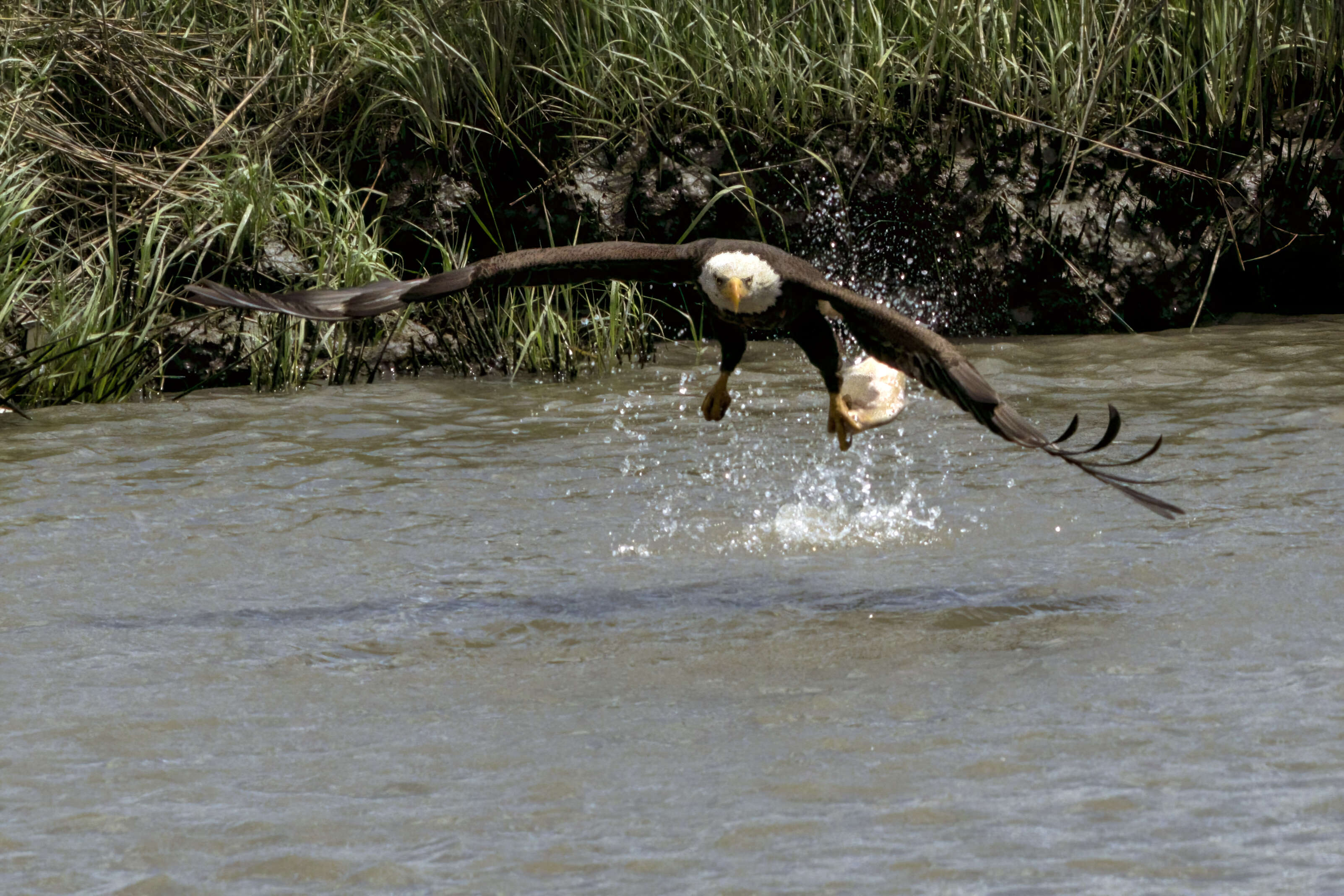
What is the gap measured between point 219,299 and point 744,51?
5.20 meters

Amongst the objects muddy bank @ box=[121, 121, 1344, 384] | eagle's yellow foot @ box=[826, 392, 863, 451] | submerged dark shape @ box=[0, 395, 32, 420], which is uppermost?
muddy bank @ box=[121, 121, 1344, 384]

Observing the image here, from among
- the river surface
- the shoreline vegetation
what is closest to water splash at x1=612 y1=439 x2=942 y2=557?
the river surface

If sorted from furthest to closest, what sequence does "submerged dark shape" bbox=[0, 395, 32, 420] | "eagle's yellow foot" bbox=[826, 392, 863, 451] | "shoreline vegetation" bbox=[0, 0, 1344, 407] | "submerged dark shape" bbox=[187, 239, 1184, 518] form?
1. "shoreline vegetation" bbox=[0, 0, 1344, 407]
2. "submerged dark shape" bbox=[0, 395, 32, 420]
3. "eagle's yellow foot" bbox=[826, 392, 863, 451]
4. "submerged dark shape" bbox=[187, 239, 1184, 518]

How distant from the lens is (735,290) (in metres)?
4.75

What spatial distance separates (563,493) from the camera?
6074mm

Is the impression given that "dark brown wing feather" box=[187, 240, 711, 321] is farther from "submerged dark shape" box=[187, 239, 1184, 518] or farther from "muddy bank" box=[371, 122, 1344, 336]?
"muddy bank" box=[371, 122, 1344, 336]

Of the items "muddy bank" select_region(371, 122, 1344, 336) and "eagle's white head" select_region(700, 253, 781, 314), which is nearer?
"eagle's white head" select_region(700, 253, 781, 314)

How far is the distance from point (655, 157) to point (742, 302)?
4432 millimetres

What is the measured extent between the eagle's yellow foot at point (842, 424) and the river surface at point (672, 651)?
0.40 meters

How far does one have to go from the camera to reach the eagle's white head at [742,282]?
15.7 feet

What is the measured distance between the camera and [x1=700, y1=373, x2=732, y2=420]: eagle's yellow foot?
211 inches

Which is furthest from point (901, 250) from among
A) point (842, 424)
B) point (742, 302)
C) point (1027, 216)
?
point (742, 302)

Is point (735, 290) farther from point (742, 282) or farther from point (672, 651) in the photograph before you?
point (672, 651)

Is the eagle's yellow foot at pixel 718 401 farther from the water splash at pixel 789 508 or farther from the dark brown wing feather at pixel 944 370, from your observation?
the dark brown wing feather at pixel 944 370
